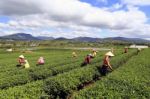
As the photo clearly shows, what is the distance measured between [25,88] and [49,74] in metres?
11.1

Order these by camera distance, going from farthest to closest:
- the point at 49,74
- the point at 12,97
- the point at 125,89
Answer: the point at 49,74, the point at 125,89, the point at 12,97

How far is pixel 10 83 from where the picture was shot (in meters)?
19.5

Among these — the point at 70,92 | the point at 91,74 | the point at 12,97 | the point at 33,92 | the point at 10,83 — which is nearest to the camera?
the point at 12,97

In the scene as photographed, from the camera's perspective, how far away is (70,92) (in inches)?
706

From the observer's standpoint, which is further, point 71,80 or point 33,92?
point 71,80

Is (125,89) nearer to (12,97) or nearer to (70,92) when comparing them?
(70,92)

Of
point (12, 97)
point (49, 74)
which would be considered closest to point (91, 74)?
point (49, 74)

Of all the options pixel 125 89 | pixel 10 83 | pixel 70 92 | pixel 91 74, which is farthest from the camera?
pixel 91 74

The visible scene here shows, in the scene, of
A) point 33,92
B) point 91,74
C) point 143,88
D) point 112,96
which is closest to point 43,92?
point 33,92

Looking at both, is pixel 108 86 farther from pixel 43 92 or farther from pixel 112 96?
pixel 43 92

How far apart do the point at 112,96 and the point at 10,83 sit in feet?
28.8

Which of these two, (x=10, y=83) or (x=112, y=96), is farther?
(x=10, y=83)

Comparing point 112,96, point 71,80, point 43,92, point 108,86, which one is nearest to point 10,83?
point 71,80

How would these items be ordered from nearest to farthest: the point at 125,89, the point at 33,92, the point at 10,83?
the point at 33,92 < the point at 125,89 < the point at 10,83
